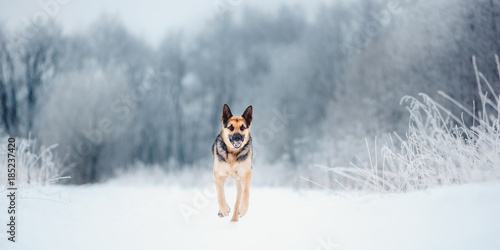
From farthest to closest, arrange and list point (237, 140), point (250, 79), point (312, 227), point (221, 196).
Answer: point (250, 79) → point (221, 196) → point (237, 140) → point (312, 227)

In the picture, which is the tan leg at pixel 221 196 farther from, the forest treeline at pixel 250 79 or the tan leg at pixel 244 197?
the forest treeline at pixel 250 79

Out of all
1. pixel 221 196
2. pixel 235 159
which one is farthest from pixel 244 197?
pixel 235 159

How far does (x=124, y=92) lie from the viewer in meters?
15.6

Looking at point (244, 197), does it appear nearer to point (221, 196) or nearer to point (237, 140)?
point (221, 196)

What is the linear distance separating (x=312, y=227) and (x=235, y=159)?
65.3 inches

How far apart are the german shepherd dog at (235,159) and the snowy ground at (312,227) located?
276mm

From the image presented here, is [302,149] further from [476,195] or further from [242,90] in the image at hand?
[476,195]

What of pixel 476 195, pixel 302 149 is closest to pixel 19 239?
pixel 476 195

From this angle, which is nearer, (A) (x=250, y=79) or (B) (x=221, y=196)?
(B) (x=221, y=196)

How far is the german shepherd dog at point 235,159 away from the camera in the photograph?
13.8ft

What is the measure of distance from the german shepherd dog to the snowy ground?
28 centimetres

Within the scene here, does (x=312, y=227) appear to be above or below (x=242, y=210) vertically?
above

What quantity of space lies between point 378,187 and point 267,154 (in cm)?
1220

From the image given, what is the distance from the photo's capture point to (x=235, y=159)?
166 inches
